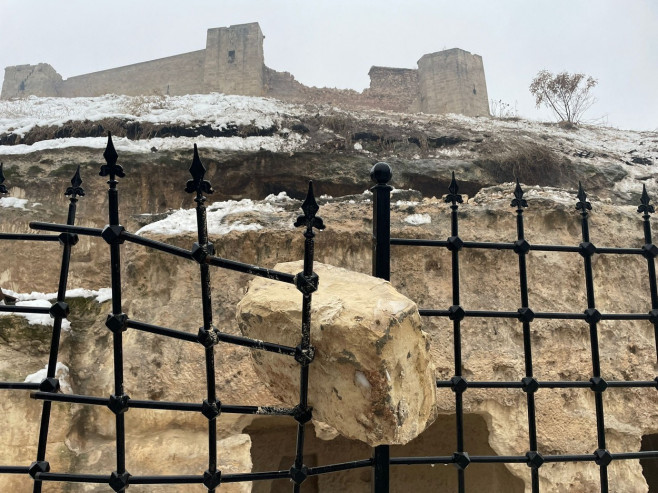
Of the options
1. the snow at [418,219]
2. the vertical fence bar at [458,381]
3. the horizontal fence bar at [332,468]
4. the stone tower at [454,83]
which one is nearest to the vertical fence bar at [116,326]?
the horizontal fence bar at [332,468]

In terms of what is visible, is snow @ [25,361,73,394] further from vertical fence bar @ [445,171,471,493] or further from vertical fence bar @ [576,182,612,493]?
vertical fence bar @ [576,182,612,493]

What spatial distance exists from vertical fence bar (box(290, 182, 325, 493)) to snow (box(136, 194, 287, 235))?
64.5 inches

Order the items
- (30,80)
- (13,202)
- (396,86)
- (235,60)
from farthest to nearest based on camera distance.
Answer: (30,80)
(396,86)
(235,60)
(13,202)

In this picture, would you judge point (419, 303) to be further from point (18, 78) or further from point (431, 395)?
point (18, 78)

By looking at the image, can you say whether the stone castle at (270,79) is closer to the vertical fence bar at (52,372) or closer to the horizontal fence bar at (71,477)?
the vertical fence bar at (52,372)

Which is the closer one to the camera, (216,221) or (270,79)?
(216,221)

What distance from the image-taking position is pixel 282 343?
5.51 ft

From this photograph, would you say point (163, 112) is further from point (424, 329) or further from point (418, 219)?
point (424, 329)

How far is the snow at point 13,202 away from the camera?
559 centimetres

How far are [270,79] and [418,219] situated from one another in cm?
1676

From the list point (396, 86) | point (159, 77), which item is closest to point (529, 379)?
point (396, 86)

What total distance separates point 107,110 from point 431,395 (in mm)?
6818

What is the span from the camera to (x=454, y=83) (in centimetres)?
1783

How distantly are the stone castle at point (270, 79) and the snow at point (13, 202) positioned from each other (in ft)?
39.9
